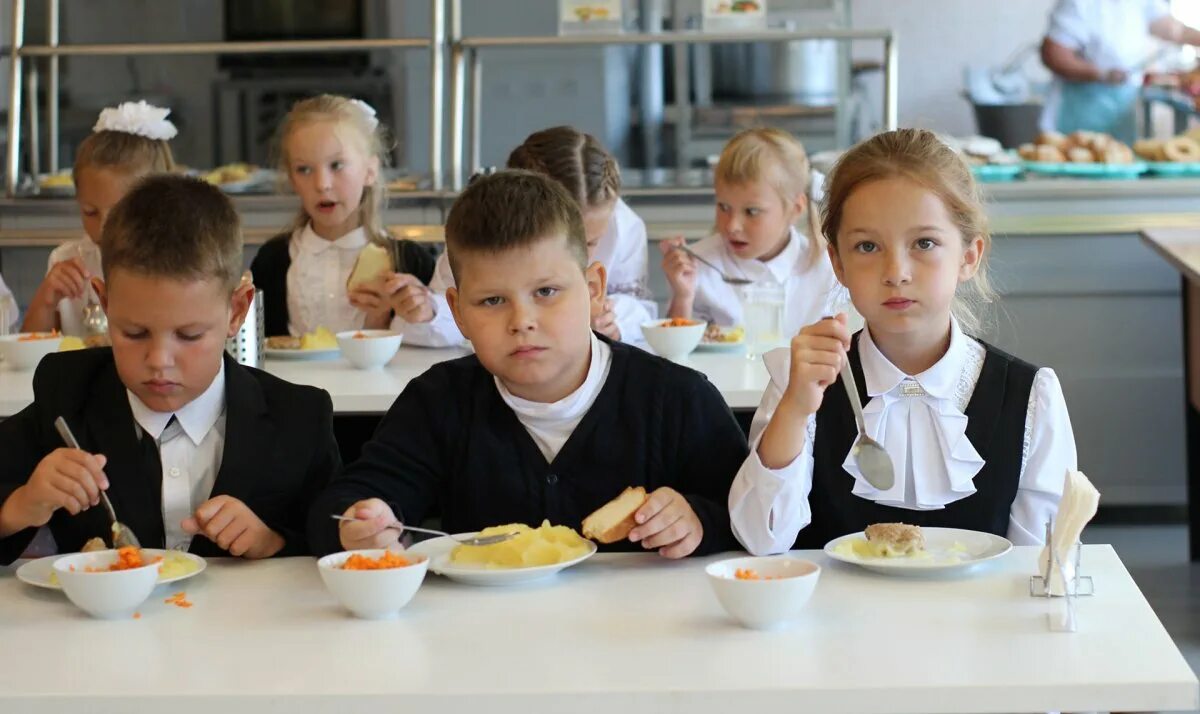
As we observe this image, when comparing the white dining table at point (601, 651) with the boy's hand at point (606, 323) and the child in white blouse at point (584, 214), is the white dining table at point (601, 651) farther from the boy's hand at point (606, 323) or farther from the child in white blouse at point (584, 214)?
the child in white blouse at point (584, 214)

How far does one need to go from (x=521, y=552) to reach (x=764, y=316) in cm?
156

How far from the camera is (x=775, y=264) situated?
10.9 feet

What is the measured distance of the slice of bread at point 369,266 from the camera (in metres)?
3.18

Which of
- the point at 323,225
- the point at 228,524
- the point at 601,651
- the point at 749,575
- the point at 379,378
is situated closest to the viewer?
the point at 601,651

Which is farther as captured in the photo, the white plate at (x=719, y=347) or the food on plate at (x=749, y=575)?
the white plate at (x=719, y=347)

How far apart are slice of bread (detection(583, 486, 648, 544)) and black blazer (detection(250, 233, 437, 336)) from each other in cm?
188

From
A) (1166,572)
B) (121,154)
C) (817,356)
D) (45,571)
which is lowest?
(1166,572)

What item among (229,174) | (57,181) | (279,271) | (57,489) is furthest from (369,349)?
(57,181)

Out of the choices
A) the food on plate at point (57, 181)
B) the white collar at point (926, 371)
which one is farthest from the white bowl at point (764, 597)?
the food on plate at point (57, 181)

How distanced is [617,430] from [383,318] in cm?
148

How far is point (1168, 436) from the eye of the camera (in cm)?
401

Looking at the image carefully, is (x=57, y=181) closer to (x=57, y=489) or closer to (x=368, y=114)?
(x=368, y=114)

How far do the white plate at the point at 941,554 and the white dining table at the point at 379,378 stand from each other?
89 cm

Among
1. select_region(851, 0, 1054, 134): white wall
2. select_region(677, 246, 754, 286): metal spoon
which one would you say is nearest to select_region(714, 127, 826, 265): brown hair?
select_region(677, 246, 754, 286): metal spoon
